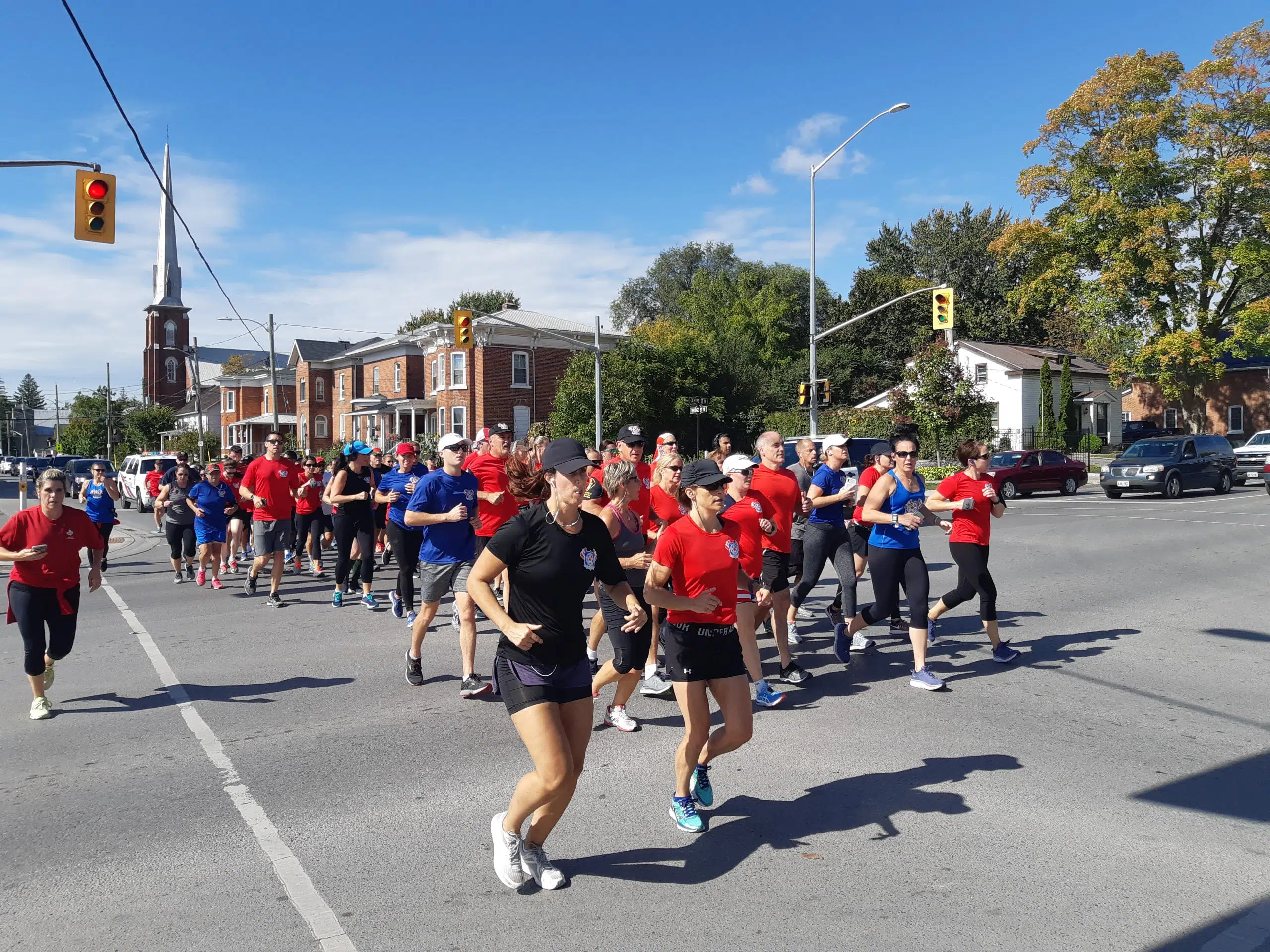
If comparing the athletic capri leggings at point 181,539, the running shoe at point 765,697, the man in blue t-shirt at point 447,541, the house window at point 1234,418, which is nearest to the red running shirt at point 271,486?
the athletic capri leggings at point 181,539

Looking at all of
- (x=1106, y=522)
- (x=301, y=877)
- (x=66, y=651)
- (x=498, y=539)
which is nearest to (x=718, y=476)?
(x=498, y=539)

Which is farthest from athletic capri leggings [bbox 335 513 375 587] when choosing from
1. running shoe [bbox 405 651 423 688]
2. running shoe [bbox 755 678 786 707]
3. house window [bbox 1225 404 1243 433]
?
house window [bbox 1225 404 1243 433]

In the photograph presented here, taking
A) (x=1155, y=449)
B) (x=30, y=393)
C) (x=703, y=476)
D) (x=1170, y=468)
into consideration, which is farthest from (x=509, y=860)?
(x=30, y=393)

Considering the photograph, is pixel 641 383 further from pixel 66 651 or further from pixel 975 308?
pixel 66 651

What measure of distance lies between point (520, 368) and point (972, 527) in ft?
138

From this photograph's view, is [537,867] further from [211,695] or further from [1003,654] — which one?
[1003,654]

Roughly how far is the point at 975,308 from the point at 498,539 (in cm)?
6422

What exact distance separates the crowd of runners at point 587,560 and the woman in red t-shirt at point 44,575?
14 millimetres

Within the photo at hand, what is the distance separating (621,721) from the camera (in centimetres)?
610

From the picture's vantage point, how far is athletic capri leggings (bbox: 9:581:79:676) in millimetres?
6469

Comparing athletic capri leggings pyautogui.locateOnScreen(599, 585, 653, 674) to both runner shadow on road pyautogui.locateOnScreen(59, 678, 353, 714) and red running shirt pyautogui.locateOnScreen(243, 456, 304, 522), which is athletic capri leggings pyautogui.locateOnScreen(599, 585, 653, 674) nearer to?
runner shadow on road pyautogui.locateOnScreen(59, 678, 353, 714)

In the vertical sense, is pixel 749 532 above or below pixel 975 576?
above

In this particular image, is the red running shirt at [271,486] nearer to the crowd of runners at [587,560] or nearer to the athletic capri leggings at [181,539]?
the crowd of runners at [587,560]

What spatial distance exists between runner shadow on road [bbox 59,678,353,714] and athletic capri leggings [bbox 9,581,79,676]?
0.47 meters
